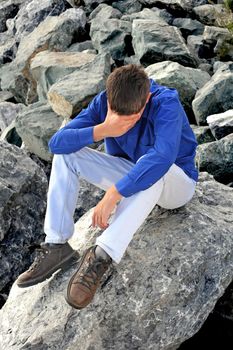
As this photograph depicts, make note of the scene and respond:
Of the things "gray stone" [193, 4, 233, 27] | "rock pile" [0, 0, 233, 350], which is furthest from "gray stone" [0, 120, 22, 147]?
"gray stone" [193, 4, 233, 27]

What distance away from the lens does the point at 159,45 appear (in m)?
11.8

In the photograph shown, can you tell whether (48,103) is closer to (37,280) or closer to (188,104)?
(188,104)

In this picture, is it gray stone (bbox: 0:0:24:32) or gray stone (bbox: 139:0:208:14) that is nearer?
gray stone (bbox: 139:0:208:14)

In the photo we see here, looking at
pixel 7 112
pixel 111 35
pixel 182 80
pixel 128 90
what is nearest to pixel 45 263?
pixel 128 90

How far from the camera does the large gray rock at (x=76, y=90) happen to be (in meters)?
9.86

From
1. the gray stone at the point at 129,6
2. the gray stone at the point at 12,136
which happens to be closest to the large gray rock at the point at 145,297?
the gray stone at the point at 12,136

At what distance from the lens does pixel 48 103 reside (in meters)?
11.0

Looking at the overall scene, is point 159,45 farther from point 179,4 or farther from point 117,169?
point 117,169

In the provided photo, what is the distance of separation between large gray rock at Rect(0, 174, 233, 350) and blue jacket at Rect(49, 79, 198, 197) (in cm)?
62

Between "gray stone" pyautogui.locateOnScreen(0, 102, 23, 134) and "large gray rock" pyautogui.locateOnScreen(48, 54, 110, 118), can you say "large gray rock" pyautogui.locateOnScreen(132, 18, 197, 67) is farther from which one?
"gray stone" pyautogui.locateOnScreen(0, 102, 23, 134)

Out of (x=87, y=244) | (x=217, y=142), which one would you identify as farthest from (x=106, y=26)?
(x=87, y=244)

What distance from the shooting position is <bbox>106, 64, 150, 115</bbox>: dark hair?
491 centimetres

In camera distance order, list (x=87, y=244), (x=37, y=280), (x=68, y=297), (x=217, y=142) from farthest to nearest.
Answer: (x=217, y=142) < (x=87, y=244) < (x=37, y=280) < (x=68, y=297)

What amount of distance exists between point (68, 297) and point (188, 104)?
5.60m
